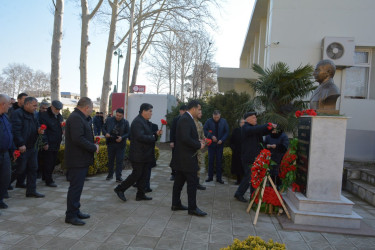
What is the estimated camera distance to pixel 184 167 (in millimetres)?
4691

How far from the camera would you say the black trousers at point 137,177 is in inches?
211

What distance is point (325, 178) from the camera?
451 cm

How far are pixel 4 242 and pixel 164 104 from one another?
43.8 ft

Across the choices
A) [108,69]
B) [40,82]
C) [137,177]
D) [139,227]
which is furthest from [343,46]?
[40,82]

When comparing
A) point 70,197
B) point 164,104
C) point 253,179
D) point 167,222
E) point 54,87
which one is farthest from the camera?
point 164,104

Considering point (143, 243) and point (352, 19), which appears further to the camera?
point (352, 19)

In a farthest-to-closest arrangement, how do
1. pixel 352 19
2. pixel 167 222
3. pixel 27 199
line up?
pixel 352 19 → pixel 27 199 → pixel 167 222

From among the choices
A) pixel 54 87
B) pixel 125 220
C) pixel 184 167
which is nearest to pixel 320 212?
pixel 184 167

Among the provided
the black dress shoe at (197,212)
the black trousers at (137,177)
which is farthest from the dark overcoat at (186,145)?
the black trousers at (137,177)

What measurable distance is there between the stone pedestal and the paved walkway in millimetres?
327

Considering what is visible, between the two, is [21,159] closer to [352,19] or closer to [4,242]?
[4,242]

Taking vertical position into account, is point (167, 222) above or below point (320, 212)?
below

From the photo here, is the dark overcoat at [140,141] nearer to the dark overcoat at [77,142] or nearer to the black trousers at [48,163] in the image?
the dark overcoat at [77,142]

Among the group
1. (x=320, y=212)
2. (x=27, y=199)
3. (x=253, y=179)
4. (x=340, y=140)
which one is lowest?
(x=27, y=199)
